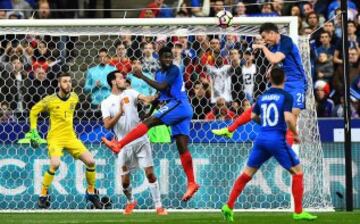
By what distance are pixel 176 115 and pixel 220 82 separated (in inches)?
98.6

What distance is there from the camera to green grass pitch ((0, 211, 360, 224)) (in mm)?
15797

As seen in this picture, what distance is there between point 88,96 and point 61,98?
0.77m

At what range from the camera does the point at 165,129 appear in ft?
68.5

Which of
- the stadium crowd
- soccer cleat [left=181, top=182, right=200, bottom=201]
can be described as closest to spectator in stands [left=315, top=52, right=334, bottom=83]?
the stadium crowd

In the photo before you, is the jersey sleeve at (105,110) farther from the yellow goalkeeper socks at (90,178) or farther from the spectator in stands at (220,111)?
the spectator in stands at (220,111)

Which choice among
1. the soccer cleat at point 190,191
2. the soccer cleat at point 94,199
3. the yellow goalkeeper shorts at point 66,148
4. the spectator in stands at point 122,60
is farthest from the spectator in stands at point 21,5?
the soccer cleat at point 190,191

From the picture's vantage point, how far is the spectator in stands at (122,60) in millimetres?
20547

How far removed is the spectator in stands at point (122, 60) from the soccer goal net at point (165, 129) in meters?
0.02

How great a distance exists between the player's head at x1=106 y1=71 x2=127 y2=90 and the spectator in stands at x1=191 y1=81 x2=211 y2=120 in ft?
5.00

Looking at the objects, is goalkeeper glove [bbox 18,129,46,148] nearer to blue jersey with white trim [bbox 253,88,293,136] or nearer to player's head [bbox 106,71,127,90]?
player's head [bbox 106,71,127,90]

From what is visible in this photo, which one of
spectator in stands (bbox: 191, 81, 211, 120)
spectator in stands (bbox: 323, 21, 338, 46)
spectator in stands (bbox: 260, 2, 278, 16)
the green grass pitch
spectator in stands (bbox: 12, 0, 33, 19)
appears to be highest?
spectator in stands (bbox: 12, 0, 33, 19)

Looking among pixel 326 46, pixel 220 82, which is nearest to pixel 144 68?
pixel 220 82

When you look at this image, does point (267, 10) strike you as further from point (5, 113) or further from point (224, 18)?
point (5, 113)

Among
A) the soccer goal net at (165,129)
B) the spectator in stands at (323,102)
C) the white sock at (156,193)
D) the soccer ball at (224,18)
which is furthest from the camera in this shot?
the spectator in stands at (323,102)
